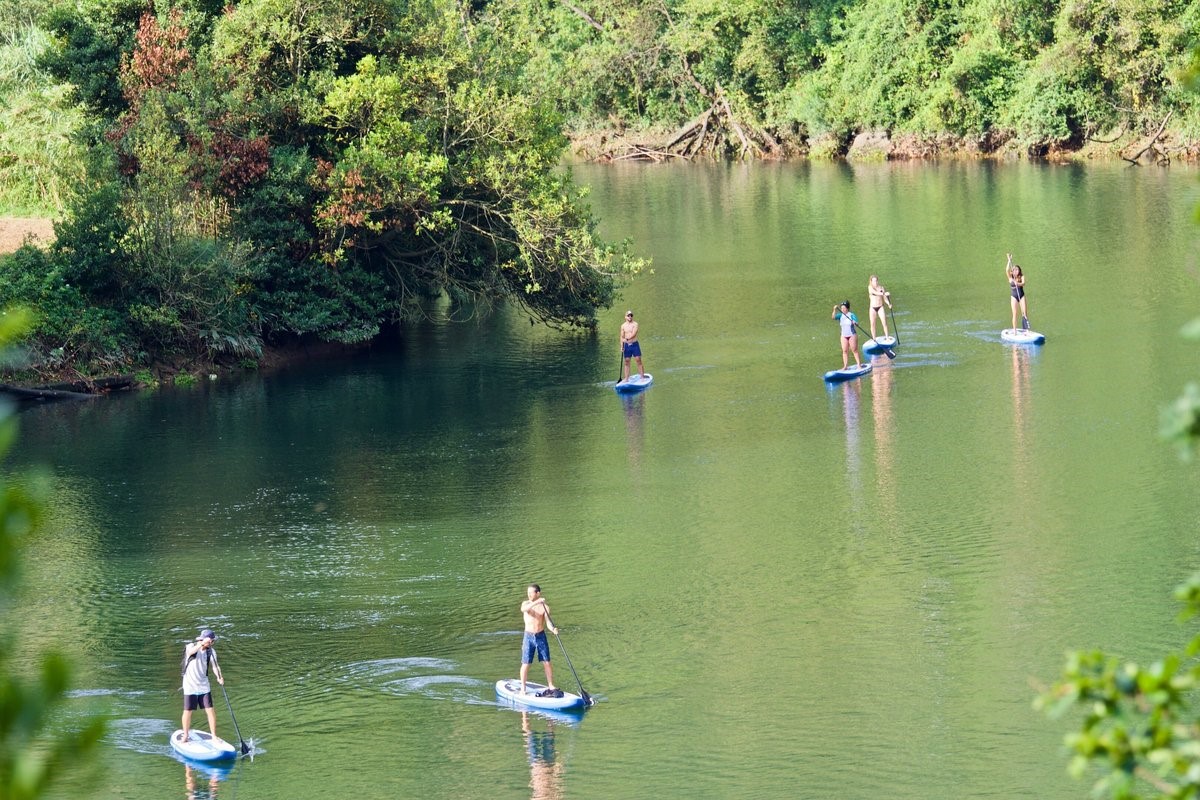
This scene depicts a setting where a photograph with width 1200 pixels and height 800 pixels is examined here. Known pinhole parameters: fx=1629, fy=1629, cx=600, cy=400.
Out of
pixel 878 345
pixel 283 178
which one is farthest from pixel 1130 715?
pixel 283 178

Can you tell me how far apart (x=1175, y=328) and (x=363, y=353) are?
19401 millimetres

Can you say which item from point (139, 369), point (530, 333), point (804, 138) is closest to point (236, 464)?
point (139, 369)

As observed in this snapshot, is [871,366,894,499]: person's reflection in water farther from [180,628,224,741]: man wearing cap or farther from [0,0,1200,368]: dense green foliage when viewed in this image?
[180,628,224,741]: man wearing cap

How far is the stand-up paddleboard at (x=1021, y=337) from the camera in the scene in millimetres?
36688

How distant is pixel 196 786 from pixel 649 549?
344 inches

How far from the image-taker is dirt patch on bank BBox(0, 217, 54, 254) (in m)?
38.8

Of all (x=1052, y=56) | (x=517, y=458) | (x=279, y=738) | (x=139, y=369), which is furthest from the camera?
(x=1052, y=56)

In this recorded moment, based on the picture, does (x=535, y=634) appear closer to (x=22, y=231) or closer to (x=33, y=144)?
(x=22, y=231)

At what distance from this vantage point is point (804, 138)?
295 feet

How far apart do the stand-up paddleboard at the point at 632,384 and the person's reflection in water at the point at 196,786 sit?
1816cm

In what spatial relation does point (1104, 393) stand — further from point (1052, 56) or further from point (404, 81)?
point (1052, 56)

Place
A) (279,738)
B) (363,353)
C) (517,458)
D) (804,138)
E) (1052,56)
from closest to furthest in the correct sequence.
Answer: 1. (279,738)
2. (517,458)
3. (363,353)
4. (1052,56)
5. (804,138)

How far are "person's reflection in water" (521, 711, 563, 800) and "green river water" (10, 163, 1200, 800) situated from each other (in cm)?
6

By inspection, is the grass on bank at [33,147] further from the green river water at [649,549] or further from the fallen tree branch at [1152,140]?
the fallen tree branch at [1152,140]
